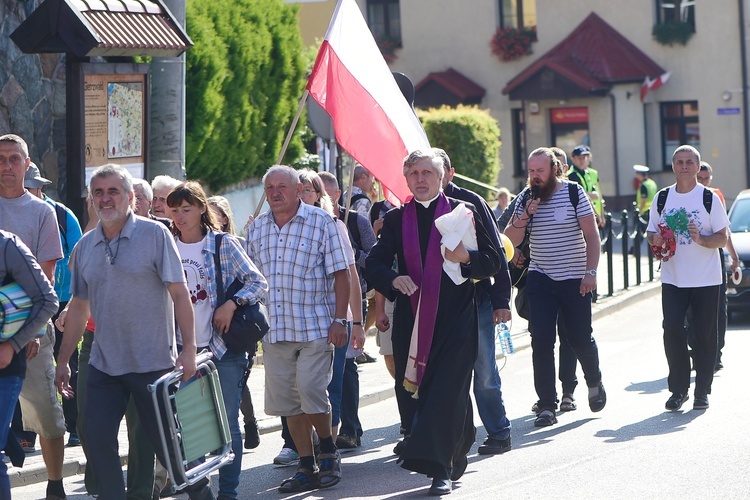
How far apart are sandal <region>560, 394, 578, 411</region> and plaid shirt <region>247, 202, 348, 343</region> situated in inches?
115

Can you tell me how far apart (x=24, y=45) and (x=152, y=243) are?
448cm

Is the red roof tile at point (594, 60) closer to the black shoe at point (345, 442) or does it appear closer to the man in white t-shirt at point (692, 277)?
the man in white t-shirt at point (692, 277)

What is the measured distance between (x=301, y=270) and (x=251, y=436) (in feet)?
6.42

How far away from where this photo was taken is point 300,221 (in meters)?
7.76

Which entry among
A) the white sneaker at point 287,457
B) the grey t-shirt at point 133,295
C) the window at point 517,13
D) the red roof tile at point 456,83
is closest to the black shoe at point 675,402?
the white sneaker at point 287,457

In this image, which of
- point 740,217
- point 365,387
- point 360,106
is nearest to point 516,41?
point 740,217

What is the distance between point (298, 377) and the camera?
771 centimetres

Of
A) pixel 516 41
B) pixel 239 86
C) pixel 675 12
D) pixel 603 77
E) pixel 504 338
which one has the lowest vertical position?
pixel 504 338

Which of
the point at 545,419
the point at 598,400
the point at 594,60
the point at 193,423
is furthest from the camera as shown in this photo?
the point at 594,60

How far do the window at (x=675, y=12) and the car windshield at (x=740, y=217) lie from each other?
20644 mm

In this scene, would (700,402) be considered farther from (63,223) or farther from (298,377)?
(63,223)

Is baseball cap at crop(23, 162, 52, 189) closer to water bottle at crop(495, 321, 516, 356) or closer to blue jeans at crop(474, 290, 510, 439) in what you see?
blue jeans at crop(474, 290, 510, 439)

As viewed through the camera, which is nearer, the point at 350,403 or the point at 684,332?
the point at 350,403

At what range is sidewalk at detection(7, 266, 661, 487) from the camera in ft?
27.3
